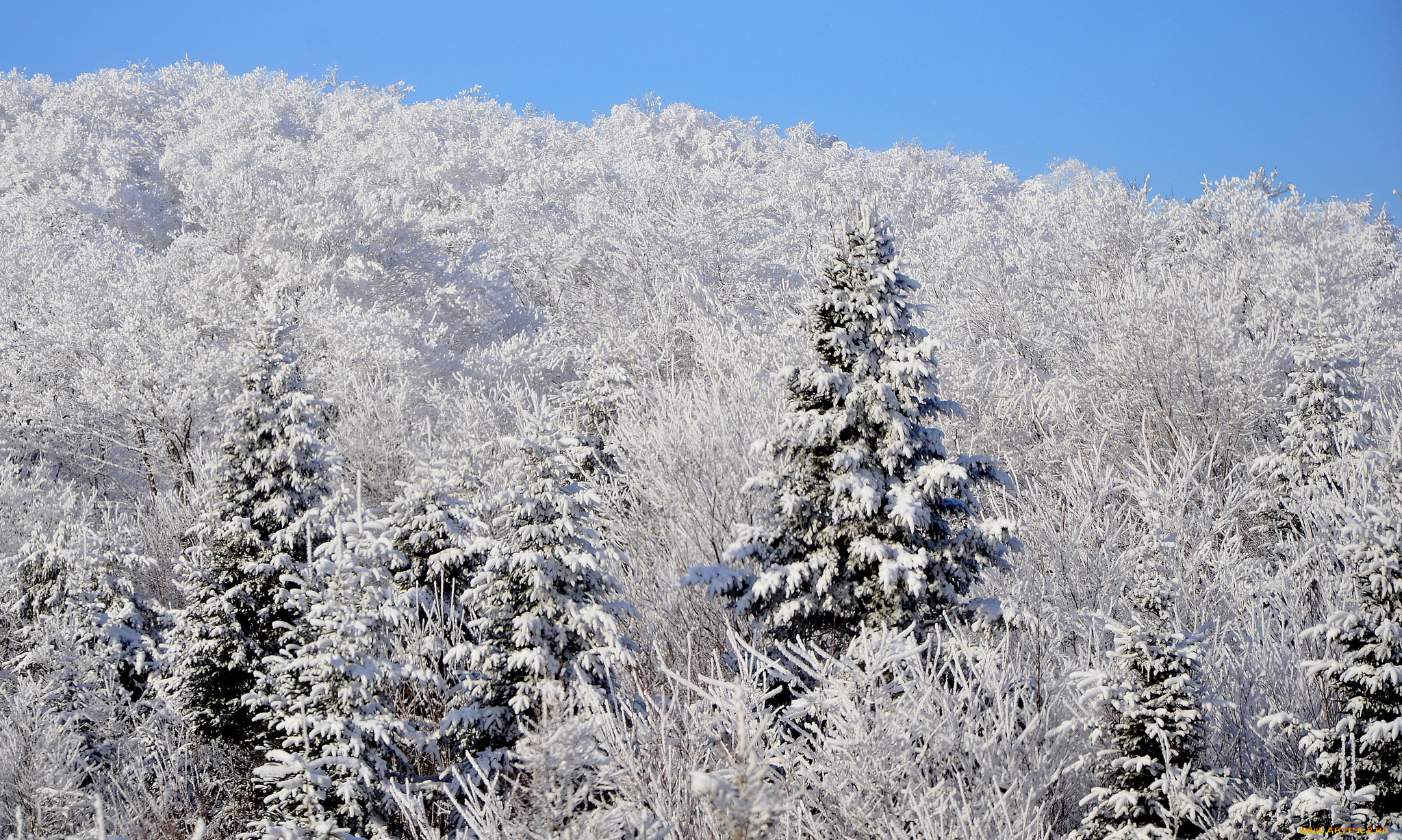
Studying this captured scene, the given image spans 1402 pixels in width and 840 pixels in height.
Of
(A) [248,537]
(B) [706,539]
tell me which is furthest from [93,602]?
(B) [706,539]

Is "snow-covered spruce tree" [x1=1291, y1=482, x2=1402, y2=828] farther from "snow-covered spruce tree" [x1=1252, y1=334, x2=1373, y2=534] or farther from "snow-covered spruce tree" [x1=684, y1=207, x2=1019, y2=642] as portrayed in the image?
"snow-covered spruce tree" [x1=1252, y1=334, x2=1373, y2=534]

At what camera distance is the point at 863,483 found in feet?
27.3

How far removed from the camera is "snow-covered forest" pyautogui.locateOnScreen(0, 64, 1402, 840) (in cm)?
621

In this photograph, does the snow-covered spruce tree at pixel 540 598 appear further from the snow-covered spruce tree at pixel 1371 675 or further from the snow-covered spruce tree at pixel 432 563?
the snow-covered spruce tree at pixel 1371 675

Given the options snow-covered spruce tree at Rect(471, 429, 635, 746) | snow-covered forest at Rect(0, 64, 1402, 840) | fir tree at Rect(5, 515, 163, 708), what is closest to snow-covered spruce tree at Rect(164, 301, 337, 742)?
snow-covered forest at Rect(0, 64, 1402, 840)

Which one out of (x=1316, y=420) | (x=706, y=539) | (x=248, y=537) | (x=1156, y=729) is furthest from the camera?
(x=1316, y=420)

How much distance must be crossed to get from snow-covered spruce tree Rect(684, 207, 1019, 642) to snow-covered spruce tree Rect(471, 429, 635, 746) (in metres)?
1.32

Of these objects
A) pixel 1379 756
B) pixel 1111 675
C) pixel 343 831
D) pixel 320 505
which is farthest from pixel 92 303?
pixel 1379 756

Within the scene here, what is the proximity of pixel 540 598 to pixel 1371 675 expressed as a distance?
7081 millimetres

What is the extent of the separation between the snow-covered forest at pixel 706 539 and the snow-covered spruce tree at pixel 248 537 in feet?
0.24

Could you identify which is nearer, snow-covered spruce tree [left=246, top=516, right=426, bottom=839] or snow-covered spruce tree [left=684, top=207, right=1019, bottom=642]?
snow-covered spruce tree [left=246, top=516, right=426, bottom=839]

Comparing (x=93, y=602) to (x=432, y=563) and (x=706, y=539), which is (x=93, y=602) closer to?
(x=432, y=563)

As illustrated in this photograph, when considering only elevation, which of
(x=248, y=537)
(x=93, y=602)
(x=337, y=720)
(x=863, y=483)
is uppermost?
(x=863, y=483)

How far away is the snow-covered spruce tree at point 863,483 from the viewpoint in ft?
27.4
